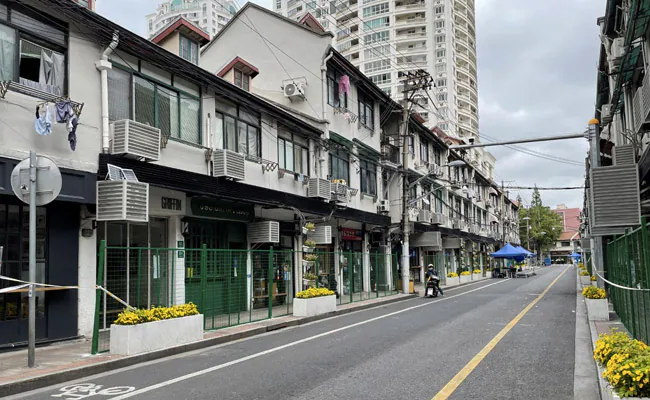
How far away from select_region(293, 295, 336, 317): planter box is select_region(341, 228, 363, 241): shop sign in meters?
9.18

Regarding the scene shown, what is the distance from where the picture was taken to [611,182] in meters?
12.5

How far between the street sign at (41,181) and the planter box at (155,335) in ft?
8.66

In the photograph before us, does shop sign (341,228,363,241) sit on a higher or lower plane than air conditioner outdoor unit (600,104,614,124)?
lower

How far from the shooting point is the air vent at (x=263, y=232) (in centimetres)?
1906

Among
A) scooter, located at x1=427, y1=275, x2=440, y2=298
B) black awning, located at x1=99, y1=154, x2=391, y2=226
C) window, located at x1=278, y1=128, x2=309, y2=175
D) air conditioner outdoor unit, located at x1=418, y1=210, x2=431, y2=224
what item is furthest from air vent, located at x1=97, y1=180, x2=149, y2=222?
air conditioner outdoor unit, located at x1=418, y1=210, x2=431, y2=224

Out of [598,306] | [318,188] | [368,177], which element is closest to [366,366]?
[598,306]

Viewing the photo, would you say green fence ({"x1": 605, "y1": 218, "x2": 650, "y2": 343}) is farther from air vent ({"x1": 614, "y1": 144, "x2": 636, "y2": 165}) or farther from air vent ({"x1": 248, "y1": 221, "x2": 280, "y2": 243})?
air vent ({"x1": 248, "y1": 221, "x2": 280, "y2": 243})

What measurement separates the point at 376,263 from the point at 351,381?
16.8 metres

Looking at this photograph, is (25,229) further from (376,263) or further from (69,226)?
(376,263)

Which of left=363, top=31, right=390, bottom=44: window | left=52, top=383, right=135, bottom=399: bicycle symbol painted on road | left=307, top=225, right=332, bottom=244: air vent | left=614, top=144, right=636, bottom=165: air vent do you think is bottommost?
left=52, top=383, right=135, bottom=399: bicycle symbol painted on road

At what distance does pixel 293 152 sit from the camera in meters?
21.7

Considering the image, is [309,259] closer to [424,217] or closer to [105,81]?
[105,81]

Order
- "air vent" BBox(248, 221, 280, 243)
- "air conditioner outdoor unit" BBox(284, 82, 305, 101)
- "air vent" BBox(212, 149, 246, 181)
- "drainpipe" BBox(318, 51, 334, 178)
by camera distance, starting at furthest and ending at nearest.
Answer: "air conditioner outdoor unit" BBox(284, 82, 305, 101) < "drainpipe" BBox(318, 51, 334, 178) < "air vent" BBox(248, 221, 280, 243) < "air vent" BBox(212, 149, 246, 181)

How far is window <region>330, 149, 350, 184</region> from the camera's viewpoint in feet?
81.6
